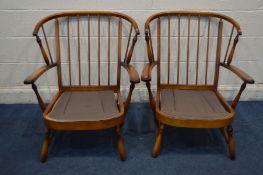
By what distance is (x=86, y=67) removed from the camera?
98.7 inches

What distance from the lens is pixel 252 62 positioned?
2.58 meters

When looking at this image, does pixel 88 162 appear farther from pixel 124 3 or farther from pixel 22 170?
pixel 124 3

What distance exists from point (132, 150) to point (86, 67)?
84 cm

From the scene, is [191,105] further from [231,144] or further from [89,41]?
[89,41]

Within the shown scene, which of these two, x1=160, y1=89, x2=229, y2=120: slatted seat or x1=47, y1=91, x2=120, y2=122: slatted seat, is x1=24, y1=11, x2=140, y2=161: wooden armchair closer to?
x1=47, y1=91, x2=120, y2=122: slatted seat

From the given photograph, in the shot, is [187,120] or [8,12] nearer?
[187,120]

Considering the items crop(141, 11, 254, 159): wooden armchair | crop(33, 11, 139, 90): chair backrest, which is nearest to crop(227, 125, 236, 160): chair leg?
crop(141, 11, 254, 159): wooden armchair

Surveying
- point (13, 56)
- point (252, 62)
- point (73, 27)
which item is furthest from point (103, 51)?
point (252, 62)

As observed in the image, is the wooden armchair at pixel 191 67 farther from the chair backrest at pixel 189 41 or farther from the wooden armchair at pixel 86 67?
the wooden armchair at pixel 86 67

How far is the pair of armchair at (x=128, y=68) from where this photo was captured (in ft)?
5.88

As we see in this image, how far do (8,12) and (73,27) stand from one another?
49 cm

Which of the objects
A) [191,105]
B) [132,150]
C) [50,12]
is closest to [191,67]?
[191,105]

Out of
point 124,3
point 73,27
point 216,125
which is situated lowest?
point 216,125

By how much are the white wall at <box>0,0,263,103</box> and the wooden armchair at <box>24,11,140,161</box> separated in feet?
0.34
